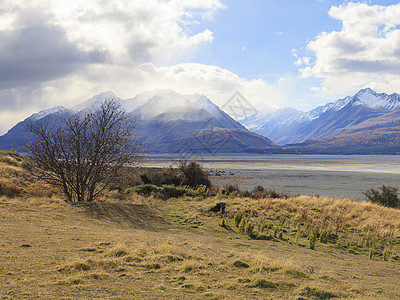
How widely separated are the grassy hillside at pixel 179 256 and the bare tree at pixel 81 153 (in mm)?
2303

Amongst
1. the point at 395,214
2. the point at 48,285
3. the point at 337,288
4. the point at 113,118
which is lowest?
the point at 395,214

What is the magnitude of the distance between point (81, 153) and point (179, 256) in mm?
12658

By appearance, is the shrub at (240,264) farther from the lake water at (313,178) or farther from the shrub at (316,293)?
the lake water at (313,178)

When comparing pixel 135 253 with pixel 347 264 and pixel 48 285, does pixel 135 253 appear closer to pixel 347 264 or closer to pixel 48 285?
pixel 48 285

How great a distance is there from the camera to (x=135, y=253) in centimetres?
855

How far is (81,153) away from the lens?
19.3m

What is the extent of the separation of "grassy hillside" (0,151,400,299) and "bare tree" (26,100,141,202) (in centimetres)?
230

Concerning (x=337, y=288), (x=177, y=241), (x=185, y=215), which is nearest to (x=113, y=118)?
(x=185, y=215)

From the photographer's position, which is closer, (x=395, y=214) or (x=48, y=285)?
(x=48, y=285)

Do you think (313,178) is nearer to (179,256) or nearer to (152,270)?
(179,256)

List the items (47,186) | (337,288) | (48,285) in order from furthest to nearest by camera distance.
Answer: (47,186), (337,288), (48,285)

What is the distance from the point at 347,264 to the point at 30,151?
17569 mm

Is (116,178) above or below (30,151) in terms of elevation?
below

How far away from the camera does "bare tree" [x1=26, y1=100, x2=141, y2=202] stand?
19.1 metres
